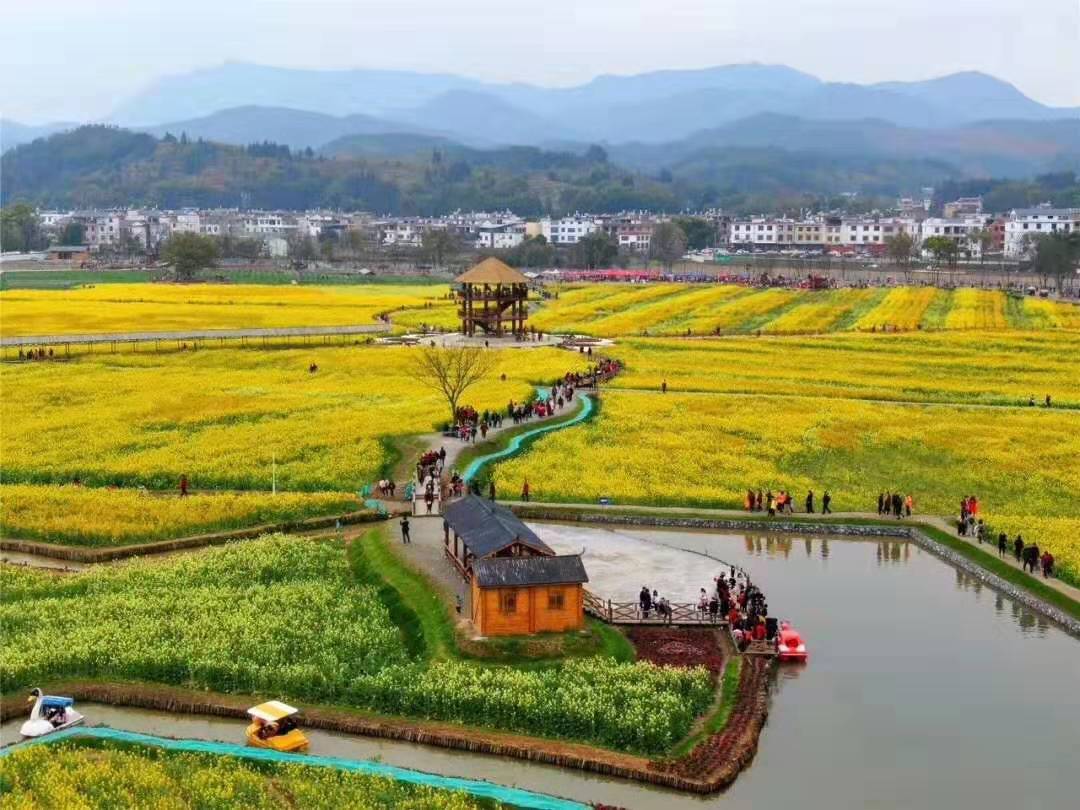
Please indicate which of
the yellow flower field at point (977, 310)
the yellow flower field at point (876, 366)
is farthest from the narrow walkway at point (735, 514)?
the yellow flower field at point (977, 310)

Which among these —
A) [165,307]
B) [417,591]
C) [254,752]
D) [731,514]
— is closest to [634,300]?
[165,307]

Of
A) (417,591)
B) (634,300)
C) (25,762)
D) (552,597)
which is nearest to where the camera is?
(25,762)

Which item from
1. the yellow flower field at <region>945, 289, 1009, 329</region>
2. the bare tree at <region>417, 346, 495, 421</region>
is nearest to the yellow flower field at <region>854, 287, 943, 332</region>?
the yellow flower field at <region>945, 289, 1009, 329</region>

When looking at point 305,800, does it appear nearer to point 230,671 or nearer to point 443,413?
point 230,671

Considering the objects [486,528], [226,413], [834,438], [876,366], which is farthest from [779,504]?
[876,366]

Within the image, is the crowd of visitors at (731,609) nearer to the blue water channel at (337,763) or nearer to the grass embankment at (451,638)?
the grass embankment at (451,638)

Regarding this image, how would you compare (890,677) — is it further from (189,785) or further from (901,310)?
(901,310)

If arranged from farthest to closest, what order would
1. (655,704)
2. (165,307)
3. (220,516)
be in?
(165,307), (220,516), (655,704)
